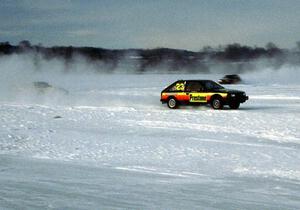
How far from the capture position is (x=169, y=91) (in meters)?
22.8

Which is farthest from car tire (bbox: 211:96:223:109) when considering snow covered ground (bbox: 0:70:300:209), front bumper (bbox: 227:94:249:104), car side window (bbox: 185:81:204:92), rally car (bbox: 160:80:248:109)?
snow covered ground (bbox: 0:70:300:209)

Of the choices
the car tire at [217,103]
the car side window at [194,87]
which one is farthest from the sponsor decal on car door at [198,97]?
the car tire at [217,103]

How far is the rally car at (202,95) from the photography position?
21.4 meters

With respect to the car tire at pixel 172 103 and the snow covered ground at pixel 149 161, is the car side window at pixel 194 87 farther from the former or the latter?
the snow covered ground at pixel 149 161

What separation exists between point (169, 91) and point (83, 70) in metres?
57.2

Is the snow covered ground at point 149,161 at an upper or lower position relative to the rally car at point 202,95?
lower

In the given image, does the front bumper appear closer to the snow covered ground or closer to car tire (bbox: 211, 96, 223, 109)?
car tire (bbox: 211, 96, 223, 109)

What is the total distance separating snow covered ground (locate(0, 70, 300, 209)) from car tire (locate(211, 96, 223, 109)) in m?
2.58

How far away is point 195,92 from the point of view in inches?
870

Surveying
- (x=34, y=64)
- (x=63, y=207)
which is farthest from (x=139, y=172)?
(x=34, y=64)

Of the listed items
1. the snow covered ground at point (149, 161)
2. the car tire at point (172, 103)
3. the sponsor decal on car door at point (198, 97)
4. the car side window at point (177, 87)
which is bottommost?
the snow covered ground at point (149, 161)

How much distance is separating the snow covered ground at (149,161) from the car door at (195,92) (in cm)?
313

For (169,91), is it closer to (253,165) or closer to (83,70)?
(253,165)

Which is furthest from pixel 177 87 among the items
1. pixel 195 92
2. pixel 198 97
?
pixel 198 97
